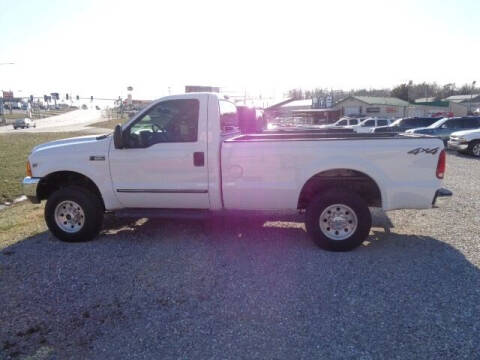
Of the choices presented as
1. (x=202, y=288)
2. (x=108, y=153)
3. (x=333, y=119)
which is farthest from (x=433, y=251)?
(x=333, y=119)

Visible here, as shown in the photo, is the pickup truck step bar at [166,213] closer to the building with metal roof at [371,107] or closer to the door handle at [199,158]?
the door handle at [199,158]

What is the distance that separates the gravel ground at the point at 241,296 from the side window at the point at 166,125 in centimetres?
146

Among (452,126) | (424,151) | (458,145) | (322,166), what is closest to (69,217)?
(322,166)

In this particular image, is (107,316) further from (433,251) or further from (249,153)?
(433,251)

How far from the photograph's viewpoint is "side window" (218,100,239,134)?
15.8ft

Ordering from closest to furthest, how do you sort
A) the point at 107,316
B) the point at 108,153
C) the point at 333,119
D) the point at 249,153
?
the point at 107,316 < the point at 249,153 < the point at 108,153 < the point at 333,119

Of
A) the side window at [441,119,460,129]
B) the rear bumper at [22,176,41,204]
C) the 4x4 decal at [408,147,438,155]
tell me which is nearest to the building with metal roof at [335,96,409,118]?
the side window at [441,119,460,129]

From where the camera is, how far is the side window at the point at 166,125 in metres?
4.64

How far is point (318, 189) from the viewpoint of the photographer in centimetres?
463

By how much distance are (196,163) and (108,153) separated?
48.9 inches

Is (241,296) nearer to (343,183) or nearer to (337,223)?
(337,223)

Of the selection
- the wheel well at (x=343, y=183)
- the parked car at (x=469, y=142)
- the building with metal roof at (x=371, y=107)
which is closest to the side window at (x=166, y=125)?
the wheel well at (x=343, y=183)

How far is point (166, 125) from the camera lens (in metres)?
4.74

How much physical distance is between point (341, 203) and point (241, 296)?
1.76 meters
